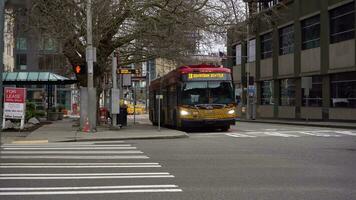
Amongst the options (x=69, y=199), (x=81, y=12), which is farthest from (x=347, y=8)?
(x=69, y=199)

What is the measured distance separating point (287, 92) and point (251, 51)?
10.9m

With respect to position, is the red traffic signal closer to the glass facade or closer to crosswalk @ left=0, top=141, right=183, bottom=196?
crosswalk @ left=0, top=141, right=183, bottom=196

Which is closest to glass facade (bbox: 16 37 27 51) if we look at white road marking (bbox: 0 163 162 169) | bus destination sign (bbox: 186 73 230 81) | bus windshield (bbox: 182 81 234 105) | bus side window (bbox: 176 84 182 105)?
bus side window (bbox: 176 84 182 105)

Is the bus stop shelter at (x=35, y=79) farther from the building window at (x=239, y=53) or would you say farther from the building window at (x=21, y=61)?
the building window at (x=21, y=61)

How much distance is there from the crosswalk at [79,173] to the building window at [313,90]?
1162 inches

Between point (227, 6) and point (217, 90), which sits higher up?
point (227, 6)

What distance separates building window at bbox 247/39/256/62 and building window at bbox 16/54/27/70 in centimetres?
4784

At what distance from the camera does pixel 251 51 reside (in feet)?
201

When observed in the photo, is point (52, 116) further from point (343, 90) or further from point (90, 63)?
point (343, 90)

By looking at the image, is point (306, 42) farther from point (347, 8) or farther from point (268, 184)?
point (268, 184)

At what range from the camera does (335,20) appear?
4166cm

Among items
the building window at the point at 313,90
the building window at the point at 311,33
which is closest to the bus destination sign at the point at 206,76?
the building window at the point at 313,90

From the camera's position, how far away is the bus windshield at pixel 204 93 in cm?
2758

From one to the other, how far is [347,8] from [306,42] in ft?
24.8
